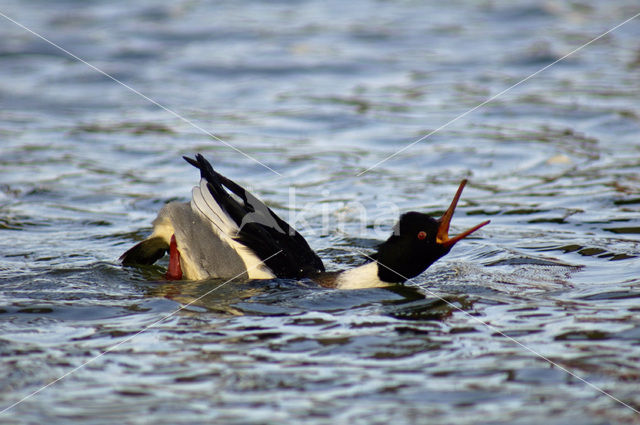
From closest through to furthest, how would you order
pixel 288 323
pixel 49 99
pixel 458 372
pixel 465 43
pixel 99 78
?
1. pixel 458 372
2. pixel 288 323
3. pixel 49 99
4. pixel 99 78
5. pixel 465 43

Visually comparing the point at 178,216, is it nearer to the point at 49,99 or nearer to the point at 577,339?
the point at 577,339

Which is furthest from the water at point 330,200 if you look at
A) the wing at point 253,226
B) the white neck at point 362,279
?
the wing at point 253,226

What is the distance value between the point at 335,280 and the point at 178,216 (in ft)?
4.83

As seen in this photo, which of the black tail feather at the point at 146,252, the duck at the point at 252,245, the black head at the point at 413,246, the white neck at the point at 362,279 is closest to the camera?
the black head at the point at 413,246

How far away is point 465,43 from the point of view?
17.3 meters

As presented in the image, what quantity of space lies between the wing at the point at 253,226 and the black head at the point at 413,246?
0.68 metres

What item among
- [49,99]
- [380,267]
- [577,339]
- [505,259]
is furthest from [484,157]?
[49,99]

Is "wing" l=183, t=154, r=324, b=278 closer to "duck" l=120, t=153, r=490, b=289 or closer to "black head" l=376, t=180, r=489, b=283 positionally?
"duck" l=120, t=153, r=490, b=289

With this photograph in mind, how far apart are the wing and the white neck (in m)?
0.29

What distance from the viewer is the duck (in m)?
7.00

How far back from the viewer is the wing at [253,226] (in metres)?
7.22

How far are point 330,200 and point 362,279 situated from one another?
3.17 meters

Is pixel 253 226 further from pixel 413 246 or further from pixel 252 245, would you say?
pixel 413 246

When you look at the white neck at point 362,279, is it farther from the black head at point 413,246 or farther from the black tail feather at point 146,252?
the black tail feather at point 146,252
